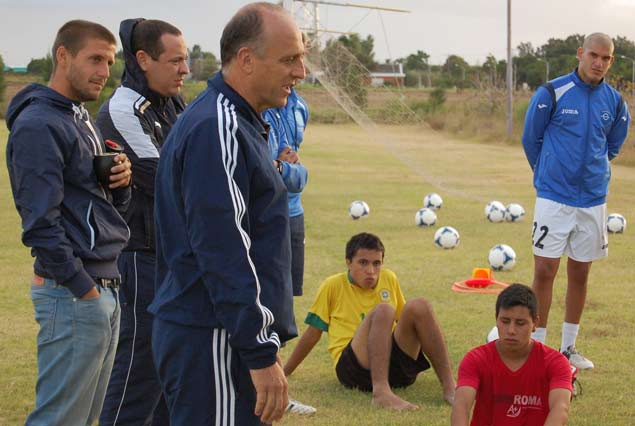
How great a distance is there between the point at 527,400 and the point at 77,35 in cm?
283

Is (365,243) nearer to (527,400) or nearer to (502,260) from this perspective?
(527,400)

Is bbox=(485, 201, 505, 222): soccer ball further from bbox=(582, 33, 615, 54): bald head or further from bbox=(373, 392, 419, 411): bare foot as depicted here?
bbox=(373, 392, 419, 411): bare foot

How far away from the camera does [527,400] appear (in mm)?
4613

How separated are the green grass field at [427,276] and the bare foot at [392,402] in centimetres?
9

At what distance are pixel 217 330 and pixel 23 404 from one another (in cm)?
345

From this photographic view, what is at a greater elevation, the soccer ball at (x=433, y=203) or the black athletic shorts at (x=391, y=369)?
the black athletic shorts at (x=391, y=369)

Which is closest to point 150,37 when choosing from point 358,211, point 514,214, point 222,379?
point 222,379

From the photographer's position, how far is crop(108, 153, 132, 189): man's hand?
391 cm

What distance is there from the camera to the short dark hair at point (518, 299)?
4719 millimetres

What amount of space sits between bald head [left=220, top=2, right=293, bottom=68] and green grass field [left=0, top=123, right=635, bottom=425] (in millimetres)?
3152

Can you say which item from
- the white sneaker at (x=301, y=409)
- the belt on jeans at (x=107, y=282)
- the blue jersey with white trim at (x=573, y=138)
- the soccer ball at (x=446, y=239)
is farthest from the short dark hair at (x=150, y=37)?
the soccer ball at (x=446, y=239)

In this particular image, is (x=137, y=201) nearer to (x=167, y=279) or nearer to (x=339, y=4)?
(x=167, y=279)

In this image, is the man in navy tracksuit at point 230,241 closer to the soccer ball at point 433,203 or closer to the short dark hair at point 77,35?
the short dark hair at point 77,35

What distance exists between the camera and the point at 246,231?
9.55ft
